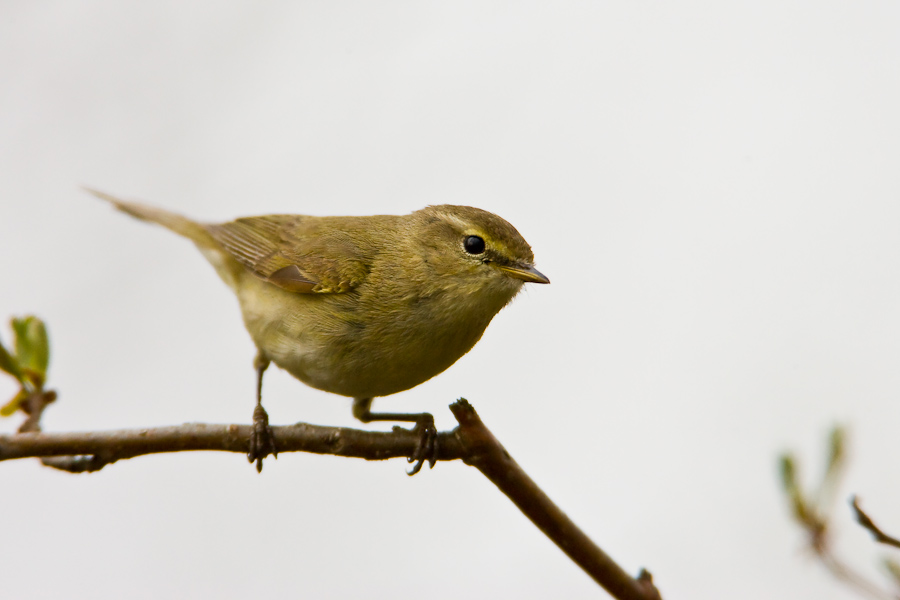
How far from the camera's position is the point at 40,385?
2.72 metres

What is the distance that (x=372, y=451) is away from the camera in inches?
118

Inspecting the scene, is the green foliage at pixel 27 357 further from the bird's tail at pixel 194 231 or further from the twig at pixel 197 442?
the bird's tail at pixel 194 231

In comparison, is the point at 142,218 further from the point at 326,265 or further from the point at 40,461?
the point at 40,461

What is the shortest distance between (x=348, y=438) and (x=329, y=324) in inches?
45.3

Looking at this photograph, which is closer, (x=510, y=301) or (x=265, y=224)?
(x=510, y=301)

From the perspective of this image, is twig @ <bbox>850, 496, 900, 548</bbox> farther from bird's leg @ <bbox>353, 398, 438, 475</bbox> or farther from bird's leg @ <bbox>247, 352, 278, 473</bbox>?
bird's leg @ <bbox>247, 352, 278, 473</bbox>

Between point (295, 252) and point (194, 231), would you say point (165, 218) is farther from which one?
point (295, 252)

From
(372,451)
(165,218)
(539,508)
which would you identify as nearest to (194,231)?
(165,218)

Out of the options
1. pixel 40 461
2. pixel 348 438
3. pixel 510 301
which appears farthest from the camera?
pixel 510 301

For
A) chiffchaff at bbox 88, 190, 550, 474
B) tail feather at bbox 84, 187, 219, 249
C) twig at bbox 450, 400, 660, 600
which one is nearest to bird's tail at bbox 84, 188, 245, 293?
tail feather at bbox 84, 187, 219, 249

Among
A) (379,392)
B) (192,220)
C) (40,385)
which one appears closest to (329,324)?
(379,392)

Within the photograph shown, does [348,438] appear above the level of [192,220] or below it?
below

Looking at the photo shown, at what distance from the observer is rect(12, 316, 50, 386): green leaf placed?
2625 millimetres

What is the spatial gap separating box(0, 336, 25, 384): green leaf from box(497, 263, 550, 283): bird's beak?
7.14ft
